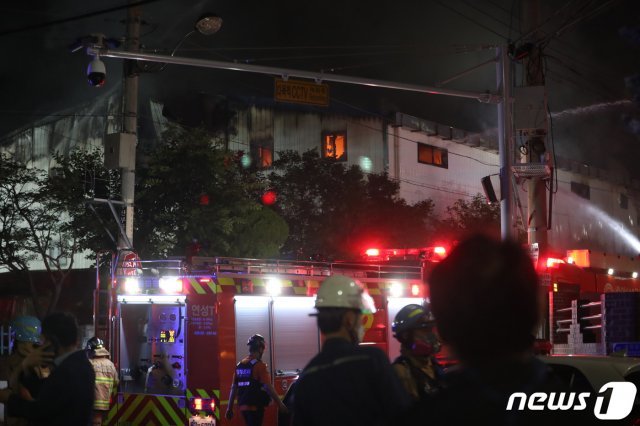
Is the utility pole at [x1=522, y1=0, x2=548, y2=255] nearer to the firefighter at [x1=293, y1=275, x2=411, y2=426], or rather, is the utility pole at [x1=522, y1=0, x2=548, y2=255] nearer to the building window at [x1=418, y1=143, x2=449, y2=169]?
the firefighter at [x1=293, y1=275, x2=411, y2=426]

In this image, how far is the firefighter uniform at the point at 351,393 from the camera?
141 inches

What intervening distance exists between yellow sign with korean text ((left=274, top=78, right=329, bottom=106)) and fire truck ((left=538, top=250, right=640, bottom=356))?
4.51 meters

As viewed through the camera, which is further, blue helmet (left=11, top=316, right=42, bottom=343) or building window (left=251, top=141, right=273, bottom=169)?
building window (left=251, top=141, right=273, bottom=169)

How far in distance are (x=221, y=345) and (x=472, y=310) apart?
28.8ft

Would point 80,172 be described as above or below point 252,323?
above

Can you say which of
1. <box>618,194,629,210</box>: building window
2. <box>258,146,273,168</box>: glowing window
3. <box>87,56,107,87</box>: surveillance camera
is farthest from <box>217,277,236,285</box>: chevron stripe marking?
<box>618,194,629,210</box>: building window

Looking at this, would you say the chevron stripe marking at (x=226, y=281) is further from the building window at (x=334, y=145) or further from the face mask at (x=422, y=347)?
the building window at (x=334, y=145)

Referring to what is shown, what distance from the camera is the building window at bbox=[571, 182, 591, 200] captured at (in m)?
53.1

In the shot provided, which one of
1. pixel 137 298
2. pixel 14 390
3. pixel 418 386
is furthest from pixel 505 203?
pixel 14 390

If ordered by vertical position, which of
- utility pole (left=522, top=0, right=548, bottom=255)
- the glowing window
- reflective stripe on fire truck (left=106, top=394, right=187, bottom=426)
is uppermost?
the glowing window

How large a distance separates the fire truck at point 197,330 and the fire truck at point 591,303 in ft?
12.3

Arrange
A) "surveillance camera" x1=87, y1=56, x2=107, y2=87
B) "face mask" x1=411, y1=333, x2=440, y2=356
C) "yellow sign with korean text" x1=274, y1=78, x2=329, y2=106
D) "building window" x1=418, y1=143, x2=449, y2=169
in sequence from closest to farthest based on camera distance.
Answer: "face mask" x1=411, y1=333, x2=440, y2=356, "surveillance camera" x1=87, y1=56, x2=107, y2=87, "yellow sign with korean text" x1=274, y1=78, x2=329, y2=106, "building window" x1=418, y1=143, x2=449, y2=169

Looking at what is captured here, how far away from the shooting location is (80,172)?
2442 centimetres

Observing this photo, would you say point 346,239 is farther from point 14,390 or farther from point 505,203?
point 14,390
